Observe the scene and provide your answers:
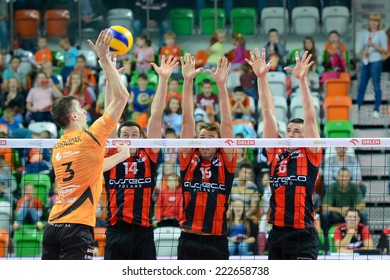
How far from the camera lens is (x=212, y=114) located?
61.8 feet

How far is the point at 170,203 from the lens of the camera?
1570 cm

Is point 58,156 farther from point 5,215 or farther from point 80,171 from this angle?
point 5,215

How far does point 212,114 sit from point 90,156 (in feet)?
30.4

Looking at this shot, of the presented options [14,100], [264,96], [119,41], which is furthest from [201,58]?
[264,96]

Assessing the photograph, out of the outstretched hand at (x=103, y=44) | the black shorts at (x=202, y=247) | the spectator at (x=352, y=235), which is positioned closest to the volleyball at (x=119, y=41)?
the outstretched hand at (x=103, y=44)

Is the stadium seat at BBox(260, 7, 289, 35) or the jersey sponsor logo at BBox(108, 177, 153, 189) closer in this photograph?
the jersey sponsor logo at BBox(108, 177, 153, 189)

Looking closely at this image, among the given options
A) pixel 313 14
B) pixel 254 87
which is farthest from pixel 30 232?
pixel 313 14

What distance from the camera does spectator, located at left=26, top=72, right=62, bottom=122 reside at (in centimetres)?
1948

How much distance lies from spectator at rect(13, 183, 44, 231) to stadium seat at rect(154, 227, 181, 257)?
190 cm

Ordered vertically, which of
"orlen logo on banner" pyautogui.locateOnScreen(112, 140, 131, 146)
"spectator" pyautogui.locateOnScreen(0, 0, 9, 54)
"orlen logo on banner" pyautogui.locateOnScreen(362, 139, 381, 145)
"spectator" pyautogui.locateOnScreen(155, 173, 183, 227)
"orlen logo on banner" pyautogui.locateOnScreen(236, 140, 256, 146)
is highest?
"spectator" pyautogui.locateOnScreen(0, 0, 9, 54)

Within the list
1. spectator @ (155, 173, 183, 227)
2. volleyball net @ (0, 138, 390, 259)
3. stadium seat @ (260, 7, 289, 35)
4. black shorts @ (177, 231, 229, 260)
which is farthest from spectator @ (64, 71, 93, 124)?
black shorts @ (177, 231, 229, 260)

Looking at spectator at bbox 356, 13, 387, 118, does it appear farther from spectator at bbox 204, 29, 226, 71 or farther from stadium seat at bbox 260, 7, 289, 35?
spectator at bbox 204, 29, 226, 71

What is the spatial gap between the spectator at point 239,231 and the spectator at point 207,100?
3.78 meters

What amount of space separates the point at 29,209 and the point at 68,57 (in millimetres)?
5696
